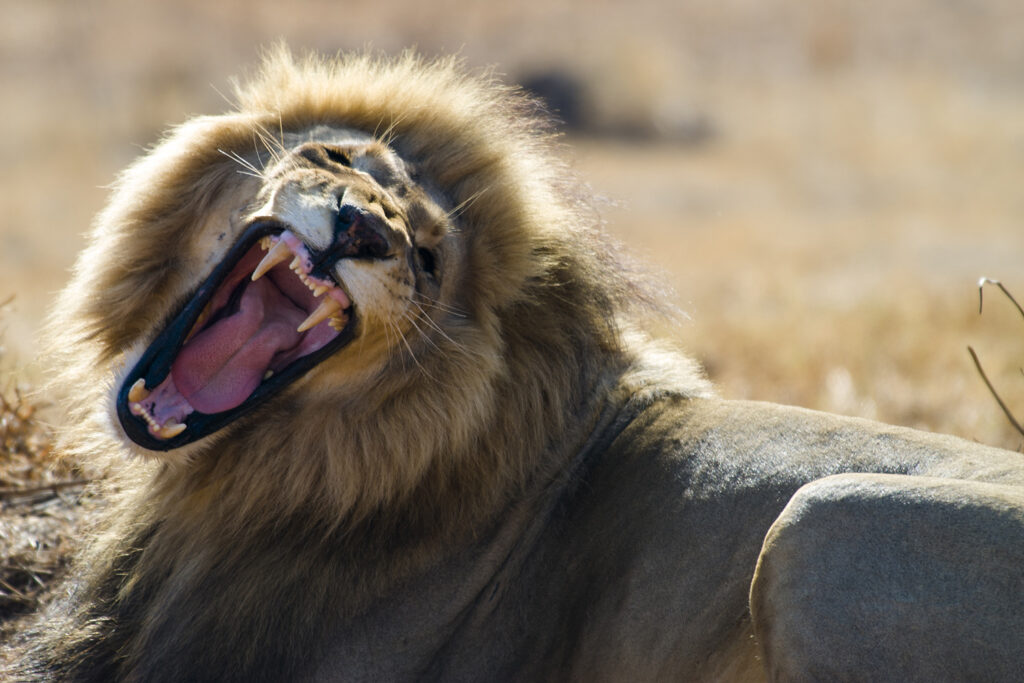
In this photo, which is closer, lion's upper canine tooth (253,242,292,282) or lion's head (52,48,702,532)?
lion's upper canine tooth (253,242,292,282)

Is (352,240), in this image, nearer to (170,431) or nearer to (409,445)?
(409,445)

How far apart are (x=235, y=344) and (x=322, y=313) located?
376mm

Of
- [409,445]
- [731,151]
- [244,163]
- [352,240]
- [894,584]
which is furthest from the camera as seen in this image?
[731,151]

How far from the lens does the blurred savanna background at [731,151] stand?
6.76 meters

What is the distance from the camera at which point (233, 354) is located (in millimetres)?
3402

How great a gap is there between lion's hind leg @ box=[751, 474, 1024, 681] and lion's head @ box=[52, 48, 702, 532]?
951mm

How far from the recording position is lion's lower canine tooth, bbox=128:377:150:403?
10.5ft

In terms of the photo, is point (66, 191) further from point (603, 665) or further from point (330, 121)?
point (603, 665)

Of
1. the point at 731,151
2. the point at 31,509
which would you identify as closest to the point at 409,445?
the point at 31,509

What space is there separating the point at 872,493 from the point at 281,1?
24986 mm

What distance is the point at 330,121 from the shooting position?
3.81 metres

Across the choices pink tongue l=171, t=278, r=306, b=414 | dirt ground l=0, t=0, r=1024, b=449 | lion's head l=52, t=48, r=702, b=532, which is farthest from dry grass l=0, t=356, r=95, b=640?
pink tongue l=171, t=278, r=306, b=414

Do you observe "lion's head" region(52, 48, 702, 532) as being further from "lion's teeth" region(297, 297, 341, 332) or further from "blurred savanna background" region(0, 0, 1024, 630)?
"blurred savanna background" region(0, 0, 1024, 630)

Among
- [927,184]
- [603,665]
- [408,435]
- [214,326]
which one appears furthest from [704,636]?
[927,184]
